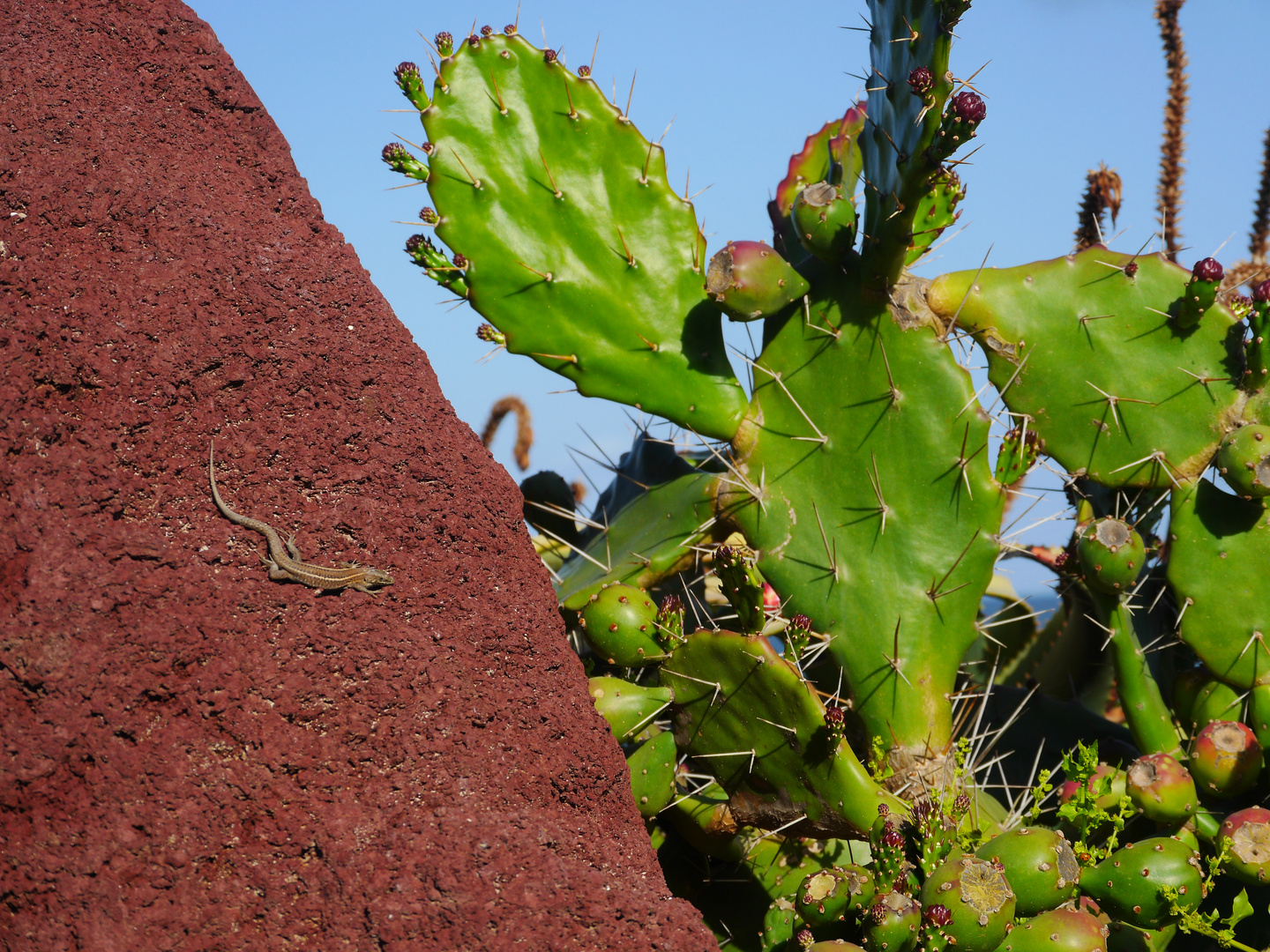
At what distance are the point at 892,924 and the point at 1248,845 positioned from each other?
118 centimetres

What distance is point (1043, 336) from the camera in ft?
9.80

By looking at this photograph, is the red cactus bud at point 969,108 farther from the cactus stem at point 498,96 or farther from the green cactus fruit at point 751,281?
the cactus stem at point 498,96

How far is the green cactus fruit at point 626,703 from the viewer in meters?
2.62

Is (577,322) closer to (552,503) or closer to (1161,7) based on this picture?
(552,503)

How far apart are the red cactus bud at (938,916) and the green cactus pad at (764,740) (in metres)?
0.37

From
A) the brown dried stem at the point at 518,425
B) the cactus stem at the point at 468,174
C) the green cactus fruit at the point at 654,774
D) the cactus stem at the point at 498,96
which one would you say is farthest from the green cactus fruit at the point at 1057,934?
the brown dried stem at the point at 518,425

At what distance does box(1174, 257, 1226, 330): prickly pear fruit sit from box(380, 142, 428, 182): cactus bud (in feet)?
7.72

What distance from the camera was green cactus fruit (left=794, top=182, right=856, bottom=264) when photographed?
2.83 m

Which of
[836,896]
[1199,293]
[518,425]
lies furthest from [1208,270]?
[518,425]

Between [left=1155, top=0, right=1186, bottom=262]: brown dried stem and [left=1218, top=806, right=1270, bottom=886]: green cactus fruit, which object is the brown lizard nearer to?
[left=1218, top=806, right=1270, bottom=886]: green cactus fruit

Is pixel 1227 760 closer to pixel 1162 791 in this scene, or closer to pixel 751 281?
pixel 1162 791

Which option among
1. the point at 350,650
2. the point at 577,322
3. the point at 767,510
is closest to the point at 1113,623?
the point at 767,510

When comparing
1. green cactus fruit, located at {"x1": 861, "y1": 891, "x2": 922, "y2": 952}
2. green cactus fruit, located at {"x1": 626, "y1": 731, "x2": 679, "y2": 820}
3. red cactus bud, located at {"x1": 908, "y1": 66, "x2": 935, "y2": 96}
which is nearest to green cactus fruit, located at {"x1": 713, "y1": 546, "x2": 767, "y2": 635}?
green cactus fruit, located at {"x1": 626, "y1": 731, "x2": 679, "y2": 820}

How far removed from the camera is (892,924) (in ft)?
6.77
